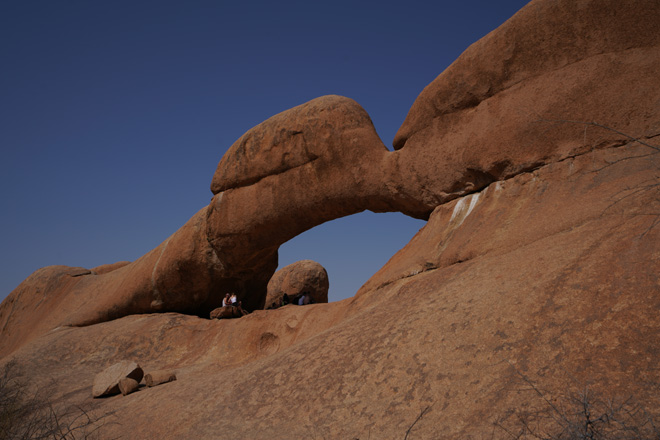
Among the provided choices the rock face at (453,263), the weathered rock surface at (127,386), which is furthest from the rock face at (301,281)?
the weathered rock surface at (127,386)

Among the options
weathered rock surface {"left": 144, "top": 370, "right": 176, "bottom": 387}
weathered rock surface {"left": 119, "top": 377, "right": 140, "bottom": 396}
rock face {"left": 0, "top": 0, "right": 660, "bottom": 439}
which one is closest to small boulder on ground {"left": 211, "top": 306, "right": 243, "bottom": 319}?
rock face {"left": 0, "top": 0, "right": 660, "bottom": 439}

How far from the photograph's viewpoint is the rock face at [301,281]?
1630 centimetres

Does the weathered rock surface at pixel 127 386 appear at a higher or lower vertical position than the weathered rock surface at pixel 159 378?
higher

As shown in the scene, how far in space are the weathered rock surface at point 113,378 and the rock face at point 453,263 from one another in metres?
0.46

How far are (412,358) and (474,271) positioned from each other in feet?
4.12

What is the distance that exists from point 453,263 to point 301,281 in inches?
Result: 449

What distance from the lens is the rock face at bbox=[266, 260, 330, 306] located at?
16.3m

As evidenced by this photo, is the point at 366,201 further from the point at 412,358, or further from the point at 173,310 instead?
the point at 173,310

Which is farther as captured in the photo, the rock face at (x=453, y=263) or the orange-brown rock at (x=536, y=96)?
the orange-brown rock at (x=536, y=96)

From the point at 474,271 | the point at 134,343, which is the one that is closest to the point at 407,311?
the point at 474,271

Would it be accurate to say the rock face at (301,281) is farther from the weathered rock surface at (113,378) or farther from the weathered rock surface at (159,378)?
the weathered rock surface at (159,378)

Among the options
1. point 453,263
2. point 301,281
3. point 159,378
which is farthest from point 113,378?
point 301,281

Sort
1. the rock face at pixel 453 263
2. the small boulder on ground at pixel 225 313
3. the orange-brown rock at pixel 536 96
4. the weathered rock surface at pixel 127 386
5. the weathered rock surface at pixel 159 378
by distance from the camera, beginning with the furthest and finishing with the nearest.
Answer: the small boulder on ground at pixel 225 313
the weathered rock surface at pixel 159 378
the weathered rock surface at pixel 127 386
the orange-brown rock at pixel 536 96
the rock face at pixel 453 263

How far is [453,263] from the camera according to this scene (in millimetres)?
5320
